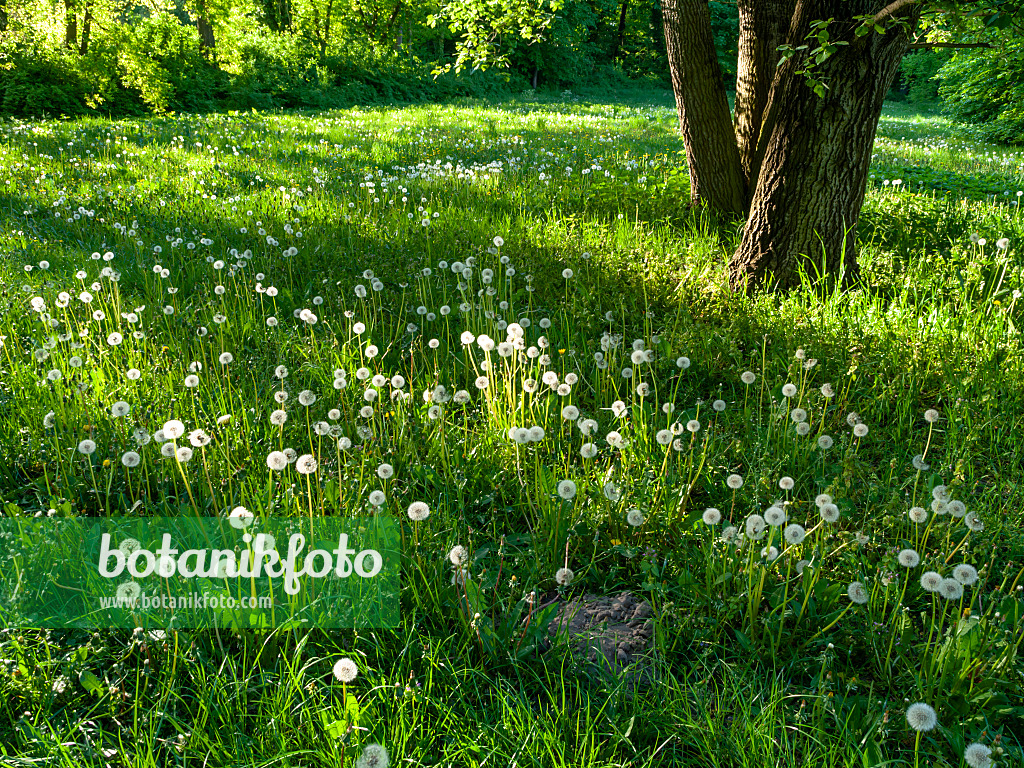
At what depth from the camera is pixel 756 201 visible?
15.2ft

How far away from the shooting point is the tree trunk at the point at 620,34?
4509cm

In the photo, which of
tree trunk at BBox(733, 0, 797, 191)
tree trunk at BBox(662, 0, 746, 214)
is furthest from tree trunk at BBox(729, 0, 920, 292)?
tree trunk at BBox(662, 0, 746, 214)

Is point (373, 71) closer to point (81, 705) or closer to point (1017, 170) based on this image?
point (1017, 170)

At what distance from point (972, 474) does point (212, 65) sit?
24.4 m

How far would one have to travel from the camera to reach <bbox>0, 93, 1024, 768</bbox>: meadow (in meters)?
1.76

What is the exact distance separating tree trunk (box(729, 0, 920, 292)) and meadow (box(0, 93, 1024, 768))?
10.2 inches

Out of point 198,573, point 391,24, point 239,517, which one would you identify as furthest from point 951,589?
point 391,24

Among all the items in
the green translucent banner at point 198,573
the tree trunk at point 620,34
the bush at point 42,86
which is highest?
the tree trunk at point 620,34

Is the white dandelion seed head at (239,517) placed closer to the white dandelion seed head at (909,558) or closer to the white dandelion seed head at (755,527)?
the white dandelion seed head at (755,527)

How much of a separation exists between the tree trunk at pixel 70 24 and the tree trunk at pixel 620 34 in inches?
1294

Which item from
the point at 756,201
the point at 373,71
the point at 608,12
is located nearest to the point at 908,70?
the point at 608,12

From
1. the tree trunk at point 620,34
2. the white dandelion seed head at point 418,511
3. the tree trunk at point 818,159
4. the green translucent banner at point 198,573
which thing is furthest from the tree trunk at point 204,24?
the tree trunk at point 620,34

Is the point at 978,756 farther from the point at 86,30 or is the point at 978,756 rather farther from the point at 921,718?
the point at 86,30

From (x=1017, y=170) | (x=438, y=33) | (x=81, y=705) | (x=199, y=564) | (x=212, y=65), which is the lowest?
(x=81, y=705)
